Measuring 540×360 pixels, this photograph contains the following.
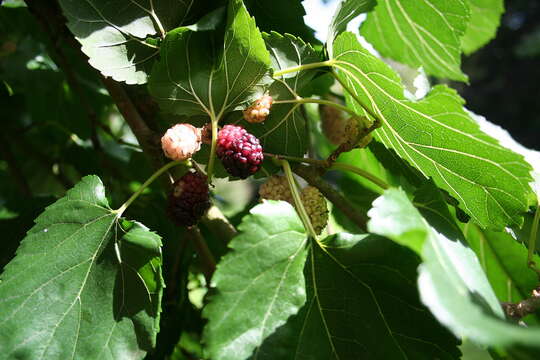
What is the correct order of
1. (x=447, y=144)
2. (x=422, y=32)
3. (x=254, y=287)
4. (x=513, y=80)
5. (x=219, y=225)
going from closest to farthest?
(x=254, y=287)
(x=447, y=144)
(x=219, y=225)
(x=422, y=32)
(x=513, y=80)

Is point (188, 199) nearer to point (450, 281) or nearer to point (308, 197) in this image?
point (308, 197)

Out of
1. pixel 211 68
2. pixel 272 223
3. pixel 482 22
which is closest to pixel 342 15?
pixel 211 68

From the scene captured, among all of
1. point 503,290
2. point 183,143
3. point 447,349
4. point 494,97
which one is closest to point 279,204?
point 183,143

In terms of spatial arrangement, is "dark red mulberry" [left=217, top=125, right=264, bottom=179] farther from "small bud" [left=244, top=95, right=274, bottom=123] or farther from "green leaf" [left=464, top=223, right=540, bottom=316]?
"green leaf" [left=464, top=223, right=540, bottom=316]

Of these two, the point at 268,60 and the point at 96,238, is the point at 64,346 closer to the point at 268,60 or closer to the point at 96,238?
the point at 96,238

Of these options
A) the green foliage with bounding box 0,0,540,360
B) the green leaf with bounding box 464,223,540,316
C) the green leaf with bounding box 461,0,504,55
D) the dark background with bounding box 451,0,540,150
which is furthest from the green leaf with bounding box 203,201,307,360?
the dark background with bounding box 451,0,540,150

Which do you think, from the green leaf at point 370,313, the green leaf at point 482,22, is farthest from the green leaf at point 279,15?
the green leaf at point 482,22
